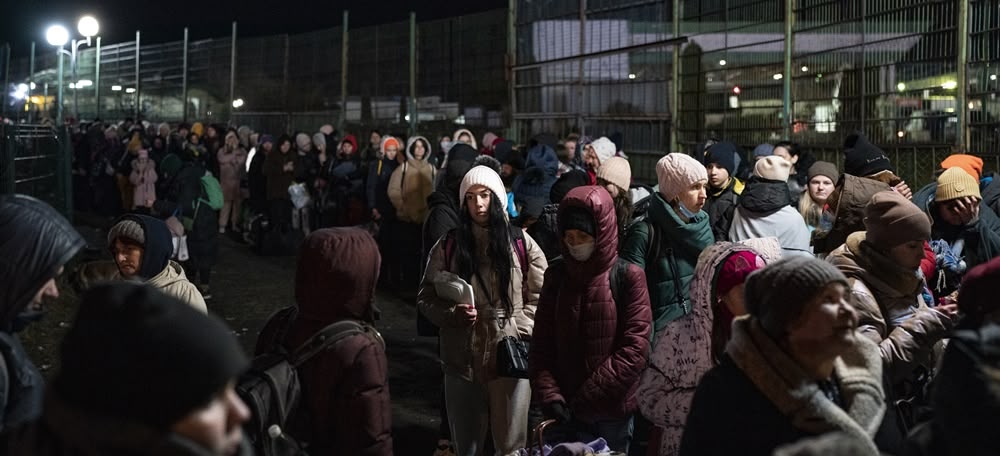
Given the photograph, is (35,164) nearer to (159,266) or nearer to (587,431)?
(159,266)

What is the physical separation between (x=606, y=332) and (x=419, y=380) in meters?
4.83

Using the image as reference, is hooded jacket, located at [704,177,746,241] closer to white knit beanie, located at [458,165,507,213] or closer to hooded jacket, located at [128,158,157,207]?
white knit beanie, located at [458,165,507,213]

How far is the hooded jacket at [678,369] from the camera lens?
5.54 meters

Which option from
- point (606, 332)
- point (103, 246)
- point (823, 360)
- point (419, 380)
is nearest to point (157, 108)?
point (103, 246)

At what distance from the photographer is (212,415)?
2564mm

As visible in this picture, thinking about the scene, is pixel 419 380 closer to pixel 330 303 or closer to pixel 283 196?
pixel 330 303

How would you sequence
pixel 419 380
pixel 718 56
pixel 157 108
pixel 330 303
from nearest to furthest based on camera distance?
pixel 330 303 < pixel 419 380 < pixel 718 56 < pixel 157 108

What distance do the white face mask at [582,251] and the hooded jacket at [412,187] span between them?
955 centimetres

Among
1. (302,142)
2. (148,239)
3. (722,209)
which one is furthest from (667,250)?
(302,142)

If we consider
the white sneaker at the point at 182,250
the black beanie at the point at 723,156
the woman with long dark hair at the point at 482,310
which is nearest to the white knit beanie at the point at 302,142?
the white sneaker at the point at 182,250

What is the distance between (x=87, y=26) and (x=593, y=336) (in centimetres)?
2648

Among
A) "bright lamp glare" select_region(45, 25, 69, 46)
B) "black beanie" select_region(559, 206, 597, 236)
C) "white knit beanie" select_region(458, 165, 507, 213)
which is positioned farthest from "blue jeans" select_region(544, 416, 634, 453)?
"bright lamp glare" select_region(45, 25, 69, 46)

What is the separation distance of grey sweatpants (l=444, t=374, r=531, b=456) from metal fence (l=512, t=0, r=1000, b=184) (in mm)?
5056

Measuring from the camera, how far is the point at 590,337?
20.2 ft
